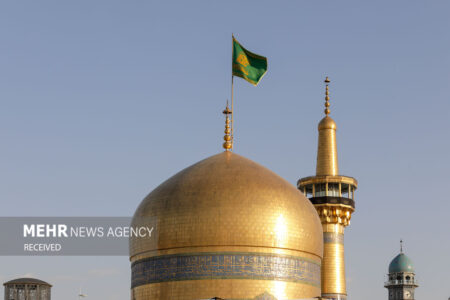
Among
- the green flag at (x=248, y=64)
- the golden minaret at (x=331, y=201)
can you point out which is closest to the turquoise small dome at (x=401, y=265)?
the golden minaret at (x=331, y=201)

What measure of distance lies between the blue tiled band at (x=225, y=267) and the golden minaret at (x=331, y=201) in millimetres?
5836

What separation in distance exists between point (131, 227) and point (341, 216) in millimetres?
8440

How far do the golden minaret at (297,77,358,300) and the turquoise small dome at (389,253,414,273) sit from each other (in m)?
33.5

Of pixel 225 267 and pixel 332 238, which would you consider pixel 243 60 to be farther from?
pixel 332 238

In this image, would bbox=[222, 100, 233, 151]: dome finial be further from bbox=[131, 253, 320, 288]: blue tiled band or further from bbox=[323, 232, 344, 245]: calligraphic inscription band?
bbox=[323, 232, 344, 245]: calligraphic inscription band

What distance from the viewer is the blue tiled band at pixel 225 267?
2233 centimetres

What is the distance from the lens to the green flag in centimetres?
2597

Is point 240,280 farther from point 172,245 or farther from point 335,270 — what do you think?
point 335,270

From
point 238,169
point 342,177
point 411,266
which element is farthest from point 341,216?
point 411,266

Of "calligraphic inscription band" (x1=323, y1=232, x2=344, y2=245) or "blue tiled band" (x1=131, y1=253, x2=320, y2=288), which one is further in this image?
"calligraphic inscription band" (x1=323, y1=232, x2=344, y2=245)

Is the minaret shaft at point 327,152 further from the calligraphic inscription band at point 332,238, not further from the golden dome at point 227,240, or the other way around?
the golden dome at point 227,240

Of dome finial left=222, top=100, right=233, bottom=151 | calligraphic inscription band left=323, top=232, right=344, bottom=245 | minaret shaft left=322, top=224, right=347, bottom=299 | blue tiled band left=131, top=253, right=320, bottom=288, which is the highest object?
dome finial left=222, top=100, right=233, bottom=151

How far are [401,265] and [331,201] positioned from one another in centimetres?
3459

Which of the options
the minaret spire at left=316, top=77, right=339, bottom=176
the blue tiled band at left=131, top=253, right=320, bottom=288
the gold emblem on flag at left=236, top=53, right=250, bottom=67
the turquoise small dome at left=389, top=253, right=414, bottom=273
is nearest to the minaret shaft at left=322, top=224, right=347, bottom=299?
the minaret spire at left=316, top=77, right=339, bottom=176
